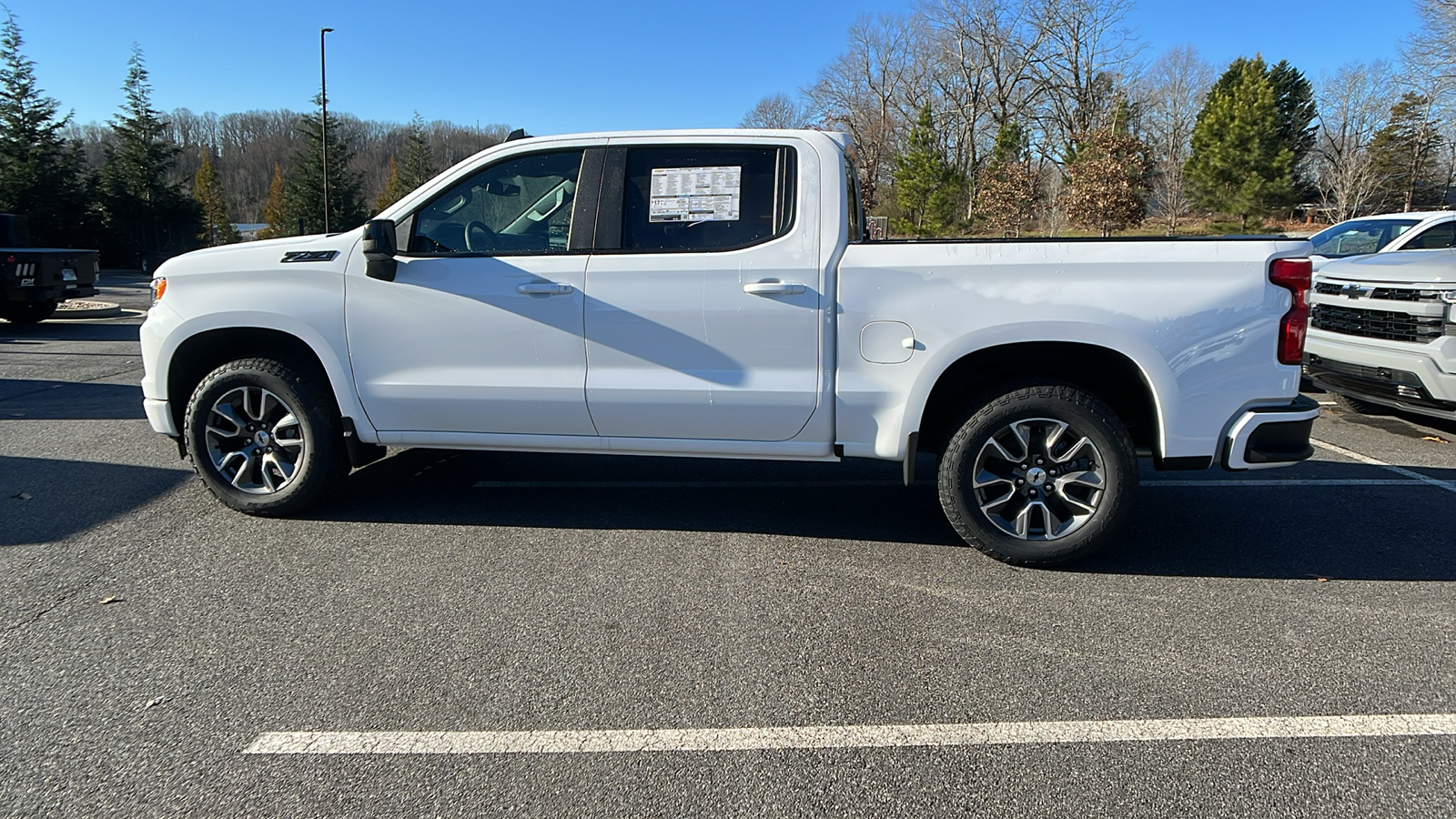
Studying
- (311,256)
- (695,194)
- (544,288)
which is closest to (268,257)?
(311,256)

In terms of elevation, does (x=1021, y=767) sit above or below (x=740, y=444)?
below

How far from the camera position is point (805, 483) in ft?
18.2

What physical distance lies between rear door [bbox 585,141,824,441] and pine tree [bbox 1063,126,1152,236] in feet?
97.4

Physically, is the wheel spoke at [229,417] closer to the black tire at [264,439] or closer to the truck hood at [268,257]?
the black tire at [264,439]

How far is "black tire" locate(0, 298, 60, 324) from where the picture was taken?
14047 mm

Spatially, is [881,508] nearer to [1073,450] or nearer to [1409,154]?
[1073,450]

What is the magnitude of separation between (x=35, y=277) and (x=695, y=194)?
1419cm

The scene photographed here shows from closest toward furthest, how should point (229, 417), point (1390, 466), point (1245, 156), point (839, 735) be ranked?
point (839, 735)
point (229, 417)
point (1390, 466)
point (1245, 156)

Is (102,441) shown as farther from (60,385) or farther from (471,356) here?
(471,356)

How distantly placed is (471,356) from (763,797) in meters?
2.73

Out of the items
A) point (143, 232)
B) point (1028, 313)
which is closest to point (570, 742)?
point (1028, 313)

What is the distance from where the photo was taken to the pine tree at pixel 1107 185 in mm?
31391

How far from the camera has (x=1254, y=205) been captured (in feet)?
142

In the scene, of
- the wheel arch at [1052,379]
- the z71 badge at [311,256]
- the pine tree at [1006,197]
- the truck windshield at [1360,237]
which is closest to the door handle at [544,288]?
the z71 badge at [311,256]
